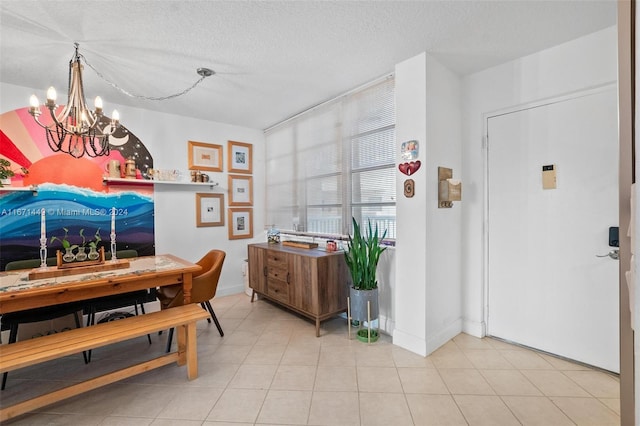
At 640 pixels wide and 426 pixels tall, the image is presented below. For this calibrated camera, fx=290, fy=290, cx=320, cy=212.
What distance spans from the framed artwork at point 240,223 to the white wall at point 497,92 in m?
3.15

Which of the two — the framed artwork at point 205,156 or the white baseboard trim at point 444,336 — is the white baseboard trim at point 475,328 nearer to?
the white baseboard trim at point 444,336

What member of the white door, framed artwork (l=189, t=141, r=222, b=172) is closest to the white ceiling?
the white door

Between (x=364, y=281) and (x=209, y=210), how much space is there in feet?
8.64

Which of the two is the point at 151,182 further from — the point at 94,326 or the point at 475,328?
the point at 475,328

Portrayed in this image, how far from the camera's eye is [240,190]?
4.61 metres

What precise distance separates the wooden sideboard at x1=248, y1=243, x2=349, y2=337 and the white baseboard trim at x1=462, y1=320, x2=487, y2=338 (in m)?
1.23

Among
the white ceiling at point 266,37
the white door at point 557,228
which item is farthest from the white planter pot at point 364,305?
the white ceiling at point 266,37

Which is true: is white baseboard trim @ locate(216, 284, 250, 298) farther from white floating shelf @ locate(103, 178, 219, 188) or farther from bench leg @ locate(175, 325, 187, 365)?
bench leg @ locate(175, 325, 187, 365)

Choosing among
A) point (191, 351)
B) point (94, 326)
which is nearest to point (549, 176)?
point (191, 351)

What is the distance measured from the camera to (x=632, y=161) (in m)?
0.69

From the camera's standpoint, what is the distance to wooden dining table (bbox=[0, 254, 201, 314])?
6.07ft

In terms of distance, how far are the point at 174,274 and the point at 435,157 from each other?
2.48 m

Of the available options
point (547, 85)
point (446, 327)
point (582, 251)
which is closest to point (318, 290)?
point (446, 327)

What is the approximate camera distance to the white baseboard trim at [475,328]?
2.83 meters
